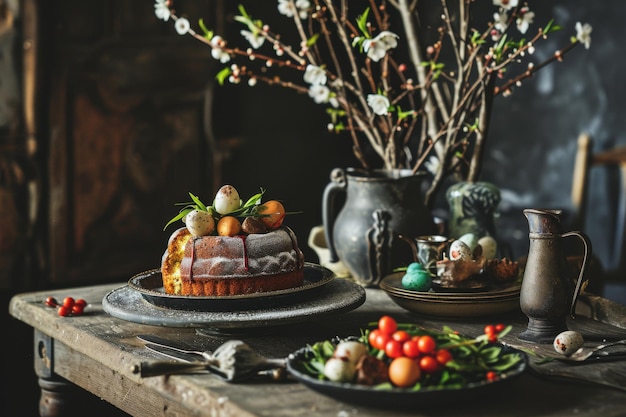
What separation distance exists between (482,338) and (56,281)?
2.54m

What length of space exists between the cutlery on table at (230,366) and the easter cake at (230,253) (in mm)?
269

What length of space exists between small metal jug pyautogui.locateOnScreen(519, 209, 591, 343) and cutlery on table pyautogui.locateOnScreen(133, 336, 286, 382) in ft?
1.55

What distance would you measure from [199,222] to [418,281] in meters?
0.43

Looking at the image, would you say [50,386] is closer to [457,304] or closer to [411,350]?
[457,304]

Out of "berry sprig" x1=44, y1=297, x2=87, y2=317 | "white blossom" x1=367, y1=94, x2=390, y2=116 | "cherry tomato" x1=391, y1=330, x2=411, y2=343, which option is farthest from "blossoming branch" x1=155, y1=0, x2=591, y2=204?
"cherry tomato" x1=391, y1=330, x2=411, y2=343

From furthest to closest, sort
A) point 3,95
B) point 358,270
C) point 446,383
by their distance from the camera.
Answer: point 3,95, point 358,270, point 446,383

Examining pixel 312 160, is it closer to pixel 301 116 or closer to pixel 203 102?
pixel 301 116

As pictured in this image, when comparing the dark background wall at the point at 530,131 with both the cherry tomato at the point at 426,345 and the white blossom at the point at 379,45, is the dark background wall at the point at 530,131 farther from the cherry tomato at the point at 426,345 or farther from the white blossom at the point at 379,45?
the cherry tomato at the point at 426,345

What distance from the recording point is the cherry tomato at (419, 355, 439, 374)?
113 centimetres

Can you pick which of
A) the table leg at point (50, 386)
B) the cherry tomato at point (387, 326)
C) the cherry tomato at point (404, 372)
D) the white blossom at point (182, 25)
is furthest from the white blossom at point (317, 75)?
the cherry tomato at point (404, 372)

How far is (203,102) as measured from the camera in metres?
3.74

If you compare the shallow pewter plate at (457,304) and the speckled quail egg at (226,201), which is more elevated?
the speckled quail egg at (226,201)

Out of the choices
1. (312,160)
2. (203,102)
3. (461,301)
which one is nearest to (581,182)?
(312,160)

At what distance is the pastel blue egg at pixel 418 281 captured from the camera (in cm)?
167
